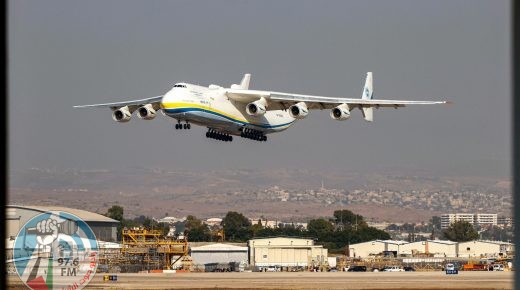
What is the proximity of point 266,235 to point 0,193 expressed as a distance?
245ft

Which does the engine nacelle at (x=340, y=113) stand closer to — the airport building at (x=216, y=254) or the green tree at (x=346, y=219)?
the airport building at (x=216, y=254)

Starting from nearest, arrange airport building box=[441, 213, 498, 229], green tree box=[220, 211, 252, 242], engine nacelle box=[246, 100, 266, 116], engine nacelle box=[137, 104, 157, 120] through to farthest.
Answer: engine nacelle box=[246, 100, 266, 116] → engine nacelle box=[137, 104, 157, 120] → green tree box=[220, 211, 252, 242] → airport building box=[441, 213, 498, 229]

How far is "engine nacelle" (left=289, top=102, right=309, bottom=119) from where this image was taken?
4009 centimetres

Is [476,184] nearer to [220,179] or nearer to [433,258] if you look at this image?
[220,179]

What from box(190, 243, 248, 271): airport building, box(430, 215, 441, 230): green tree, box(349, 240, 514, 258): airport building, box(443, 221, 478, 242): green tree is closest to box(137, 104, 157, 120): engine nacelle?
box(190, 243, 248, 271): airport building

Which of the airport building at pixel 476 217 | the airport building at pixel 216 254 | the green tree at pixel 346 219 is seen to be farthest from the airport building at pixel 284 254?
the airport building at pixel 476 217

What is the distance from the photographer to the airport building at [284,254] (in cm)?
5766

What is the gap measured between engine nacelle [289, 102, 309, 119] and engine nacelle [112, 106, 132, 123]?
717 centimetres

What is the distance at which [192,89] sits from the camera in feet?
125

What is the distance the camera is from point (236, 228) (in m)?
84.8

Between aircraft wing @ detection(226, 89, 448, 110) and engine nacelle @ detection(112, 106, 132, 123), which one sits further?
engine nacelle @ detection(112, 106, 132, 123)

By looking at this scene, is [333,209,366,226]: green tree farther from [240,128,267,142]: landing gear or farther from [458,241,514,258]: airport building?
[240,128,267,142]: landing gear

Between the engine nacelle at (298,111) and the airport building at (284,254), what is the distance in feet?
57.0

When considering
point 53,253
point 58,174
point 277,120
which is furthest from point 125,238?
point 58,174
